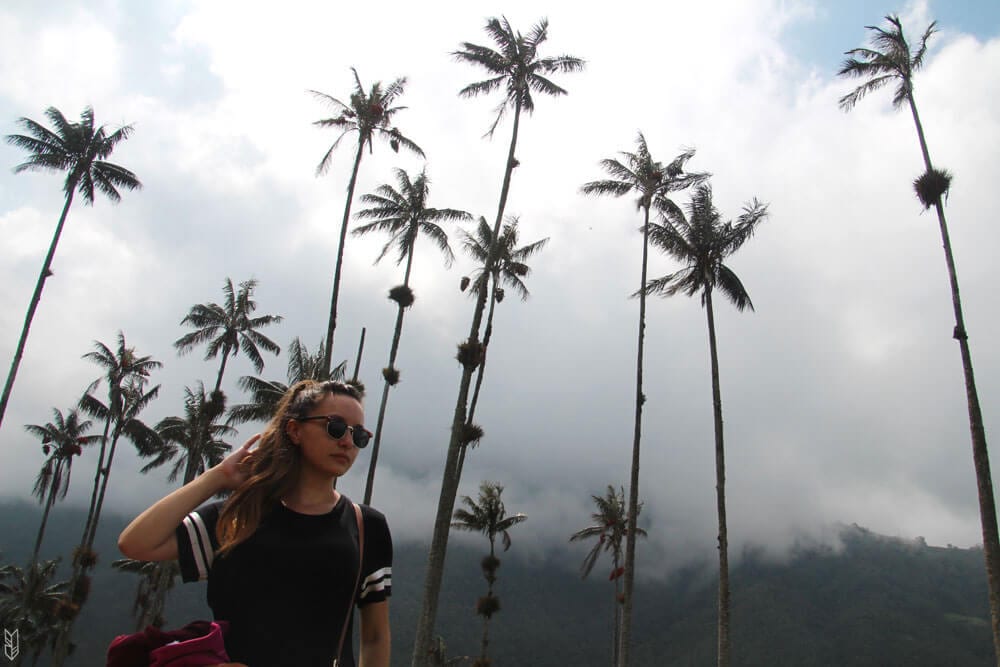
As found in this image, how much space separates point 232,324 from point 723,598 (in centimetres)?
2776

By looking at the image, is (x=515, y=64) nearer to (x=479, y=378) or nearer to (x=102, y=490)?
(x=479, y=378)

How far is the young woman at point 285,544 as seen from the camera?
2.00 metres

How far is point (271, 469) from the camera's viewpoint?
2.25 m

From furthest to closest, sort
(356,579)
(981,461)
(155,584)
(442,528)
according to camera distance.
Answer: (155,584)
(442,528)
(981,461)
(356,579)

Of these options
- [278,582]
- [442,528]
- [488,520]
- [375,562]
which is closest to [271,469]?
[278,582]

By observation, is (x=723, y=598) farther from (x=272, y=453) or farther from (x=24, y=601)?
(x=24, y=601)

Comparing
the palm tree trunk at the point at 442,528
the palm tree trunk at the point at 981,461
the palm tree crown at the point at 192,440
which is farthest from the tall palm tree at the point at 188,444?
the palm tree trunk at the point at 981,461

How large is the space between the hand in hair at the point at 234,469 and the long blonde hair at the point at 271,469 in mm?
15

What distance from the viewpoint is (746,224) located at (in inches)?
1005

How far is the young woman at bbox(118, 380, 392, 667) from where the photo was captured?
6.57ft

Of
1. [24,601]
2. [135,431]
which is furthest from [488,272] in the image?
[24,601]

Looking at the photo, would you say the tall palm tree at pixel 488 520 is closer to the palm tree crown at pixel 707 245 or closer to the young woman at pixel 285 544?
the palm tree crown at pixel 707 245

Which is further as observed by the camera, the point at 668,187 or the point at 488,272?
the point at 668,187

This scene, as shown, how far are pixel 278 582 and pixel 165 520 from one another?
1.40 ft
